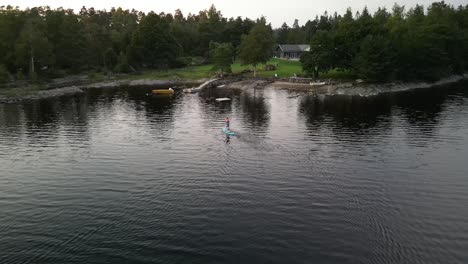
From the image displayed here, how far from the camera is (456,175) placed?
160 feet

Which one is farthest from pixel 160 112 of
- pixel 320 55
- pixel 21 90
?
pixel 320 55

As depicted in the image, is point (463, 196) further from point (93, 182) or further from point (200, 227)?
point (93, 182)

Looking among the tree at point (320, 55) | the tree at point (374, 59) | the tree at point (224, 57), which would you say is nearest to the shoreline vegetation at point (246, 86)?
the tree at point (374, 59)

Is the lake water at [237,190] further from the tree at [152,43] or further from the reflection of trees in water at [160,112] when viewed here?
the tree at [152,43]

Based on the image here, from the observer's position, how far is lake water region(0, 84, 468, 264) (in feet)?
107

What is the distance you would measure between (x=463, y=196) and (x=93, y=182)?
1689 inches

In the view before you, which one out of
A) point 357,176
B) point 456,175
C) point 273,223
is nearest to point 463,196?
point 456,175

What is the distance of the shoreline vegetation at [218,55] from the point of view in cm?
13038

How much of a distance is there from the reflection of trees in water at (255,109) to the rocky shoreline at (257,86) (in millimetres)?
16654

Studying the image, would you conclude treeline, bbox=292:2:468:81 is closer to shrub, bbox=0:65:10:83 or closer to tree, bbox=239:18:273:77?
tree, bbox=239:18:273:77

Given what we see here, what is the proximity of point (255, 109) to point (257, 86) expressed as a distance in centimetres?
4553

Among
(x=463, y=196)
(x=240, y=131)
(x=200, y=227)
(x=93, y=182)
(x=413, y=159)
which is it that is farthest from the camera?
(x=240, y=131)

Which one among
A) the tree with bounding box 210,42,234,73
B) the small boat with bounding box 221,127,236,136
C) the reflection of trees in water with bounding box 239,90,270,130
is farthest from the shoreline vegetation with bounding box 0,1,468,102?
the small boat with bounding box 221,127,236,136

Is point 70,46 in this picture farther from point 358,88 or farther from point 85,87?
point 358,88
